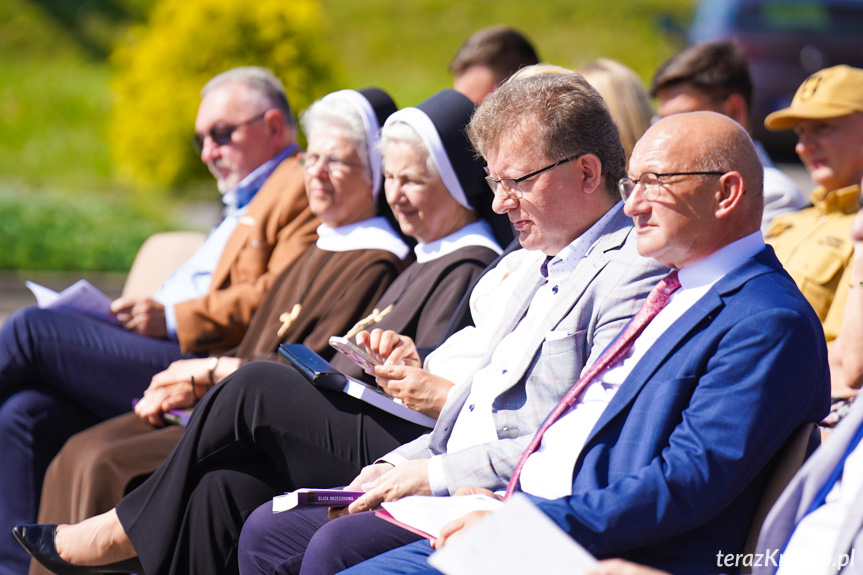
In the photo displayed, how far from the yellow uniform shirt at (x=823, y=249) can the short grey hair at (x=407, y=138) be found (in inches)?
53.3

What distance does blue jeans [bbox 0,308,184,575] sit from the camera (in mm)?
4168

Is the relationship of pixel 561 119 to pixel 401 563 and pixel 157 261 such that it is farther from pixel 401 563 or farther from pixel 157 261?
pixel 157 261

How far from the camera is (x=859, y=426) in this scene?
2139 millimetres

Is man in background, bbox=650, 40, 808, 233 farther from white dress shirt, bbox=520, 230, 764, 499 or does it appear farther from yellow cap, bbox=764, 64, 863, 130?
white dress shirt, bbox=520, 230, 764, 499

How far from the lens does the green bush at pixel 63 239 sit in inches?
388

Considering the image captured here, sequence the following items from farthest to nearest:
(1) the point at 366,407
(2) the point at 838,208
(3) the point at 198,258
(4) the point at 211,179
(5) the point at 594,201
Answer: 1. (4) the point at 211,179
2. (3) the point at 198,258
3. (2) the point at 838,208
4. (1) the point at 366,407
5. (5) the point at 594,201

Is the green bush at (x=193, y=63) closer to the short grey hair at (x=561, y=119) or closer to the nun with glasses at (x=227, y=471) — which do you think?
the nun with glasses at (x=227, y=471)

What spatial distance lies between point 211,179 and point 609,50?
9211 mm

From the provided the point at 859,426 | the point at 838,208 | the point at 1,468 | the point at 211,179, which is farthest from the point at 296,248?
the point at 211,179

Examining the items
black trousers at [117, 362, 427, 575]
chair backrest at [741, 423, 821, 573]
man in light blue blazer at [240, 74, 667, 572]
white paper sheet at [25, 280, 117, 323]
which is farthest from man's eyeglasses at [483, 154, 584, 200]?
white paper sheet at [25, 280, 117, 323]

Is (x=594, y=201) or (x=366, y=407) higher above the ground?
(x=594, y=201)

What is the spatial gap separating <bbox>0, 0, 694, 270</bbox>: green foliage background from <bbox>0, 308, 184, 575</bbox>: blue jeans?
15.1 feet

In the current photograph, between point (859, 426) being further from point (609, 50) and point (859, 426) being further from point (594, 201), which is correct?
point (609, 50)

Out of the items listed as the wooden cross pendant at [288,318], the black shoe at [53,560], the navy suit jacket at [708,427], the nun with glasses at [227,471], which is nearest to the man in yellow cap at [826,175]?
the navy suit jacket at [708,427]
